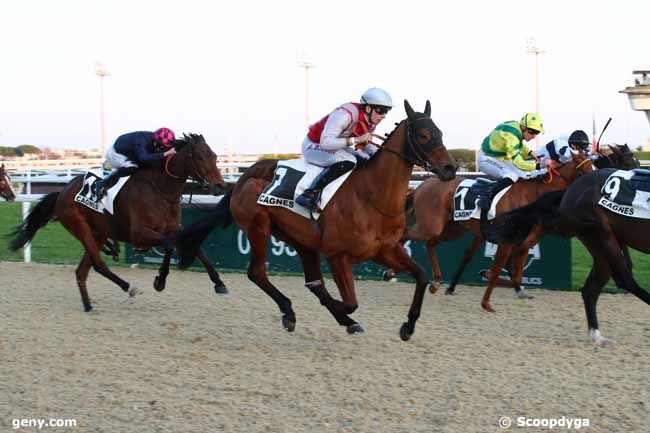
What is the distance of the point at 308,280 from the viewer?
23.8 ft

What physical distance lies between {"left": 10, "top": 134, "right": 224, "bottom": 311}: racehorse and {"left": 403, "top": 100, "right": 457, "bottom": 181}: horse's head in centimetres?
289

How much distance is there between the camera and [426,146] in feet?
19.8

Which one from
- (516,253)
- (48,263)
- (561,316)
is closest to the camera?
(561,316)

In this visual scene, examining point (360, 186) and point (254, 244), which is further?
point (254, 244)

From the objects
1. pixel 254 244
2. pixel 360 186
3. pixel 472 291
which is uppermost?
pixel 360 186

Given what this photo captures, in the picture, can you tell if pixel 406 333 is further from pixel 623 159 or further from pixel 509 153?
pixel 623 159

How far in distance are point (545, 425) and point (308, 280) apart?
3145 mm

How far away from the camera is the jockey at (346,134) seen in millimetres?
6457

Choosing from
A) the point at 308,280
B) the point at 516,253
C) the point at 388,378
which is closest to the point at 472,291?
the point at 516,253

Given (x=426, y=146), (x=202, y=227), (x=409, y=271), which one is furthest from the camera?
(x=202, y=227)

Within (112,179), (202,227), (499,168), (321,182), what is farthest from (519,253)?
(112,179)

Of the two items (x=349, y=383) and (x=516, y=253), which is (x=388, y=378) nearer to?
(x=349, y=383)

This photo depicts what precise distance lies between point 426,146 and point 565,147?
128 inches

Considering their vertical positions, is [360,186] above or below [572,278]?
above
